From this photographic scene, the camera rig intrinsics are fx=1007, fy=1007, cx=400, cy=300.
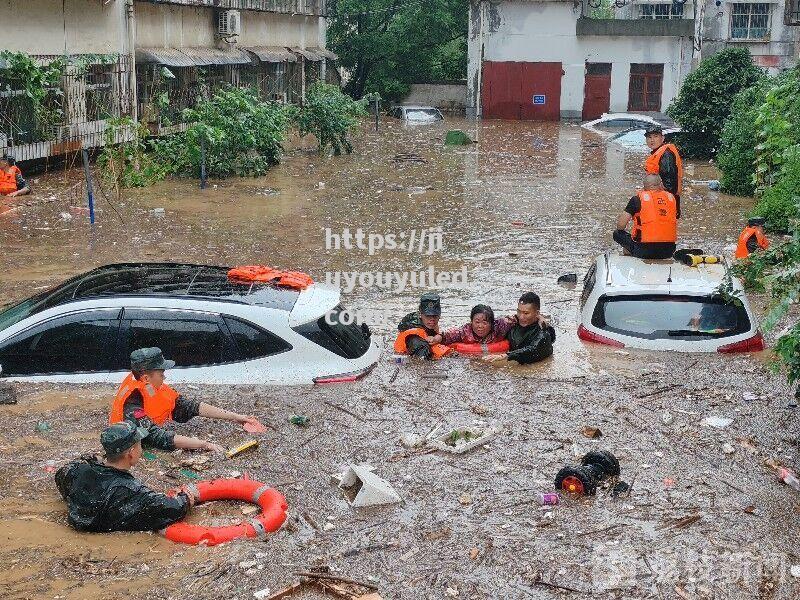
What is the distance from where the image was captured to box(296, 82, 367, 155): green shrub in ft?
88.8

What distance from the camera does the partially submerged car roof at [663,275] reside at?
914 centimetres

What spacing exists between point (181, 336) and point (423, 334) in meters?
2.71

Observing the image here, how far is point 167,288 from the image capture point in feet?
26.6

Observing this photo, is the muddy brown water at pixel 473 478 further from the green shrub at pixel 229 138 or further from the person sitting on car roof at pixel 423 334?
the green shrub at pixel 229 138

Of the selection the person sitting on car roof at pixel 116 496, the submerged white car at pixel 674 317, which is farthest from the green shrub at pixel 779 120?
the person sitting on car roof at pixel 116 496

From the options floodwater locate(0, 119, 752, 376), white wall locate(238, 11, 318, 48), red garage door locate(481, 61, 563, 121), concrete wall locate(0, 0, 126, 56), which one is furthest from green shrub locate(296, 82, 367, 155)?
red garage door locate(481, 61, 563, 121)

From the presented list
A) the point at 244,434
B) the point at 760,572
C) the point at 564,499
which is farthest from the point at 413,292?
the point at 760,572

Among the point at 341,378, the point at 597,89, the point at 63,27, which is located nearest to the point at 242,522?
the point at 341,378

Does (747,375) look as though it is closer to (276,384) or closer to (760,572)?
(760,572)

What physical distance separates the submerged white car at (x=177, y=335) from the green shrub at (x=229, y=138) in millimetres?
13999

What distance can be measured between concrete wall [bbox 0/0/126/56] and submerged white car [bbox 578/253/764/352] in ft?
53.1

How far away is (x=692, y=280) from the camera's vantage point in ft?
30.3

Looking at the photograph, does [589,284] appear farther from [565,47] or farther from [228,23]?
[565,47]

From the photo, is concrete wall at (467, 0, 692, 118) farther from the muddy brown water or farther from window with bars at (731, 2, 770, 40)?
the muddy brown water
